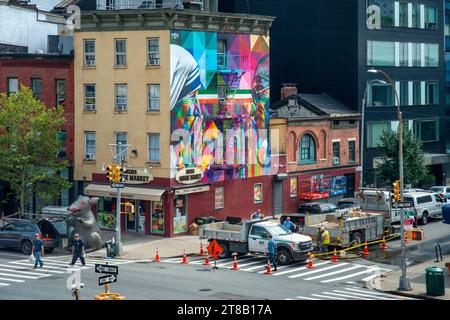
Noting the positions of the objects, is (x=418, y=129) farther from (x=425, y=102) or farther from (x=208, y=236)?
(x=208, y=236)

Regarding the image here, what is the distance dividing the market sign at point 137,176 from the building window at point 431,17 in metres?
38.8

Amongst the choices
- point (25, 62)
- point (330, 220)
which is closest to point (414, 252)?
point (330, 220)

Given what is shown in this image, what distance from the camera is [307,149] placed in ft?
218

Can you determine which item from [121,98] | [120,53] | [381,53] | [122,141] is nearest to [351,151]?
[381,53]

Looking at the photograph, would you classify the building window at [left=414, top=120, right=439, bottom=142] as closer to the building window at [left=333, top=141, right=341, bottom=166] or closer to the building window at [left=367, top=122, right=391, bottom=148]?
the building window at [left=367, top=122, right=391, bottom=148]

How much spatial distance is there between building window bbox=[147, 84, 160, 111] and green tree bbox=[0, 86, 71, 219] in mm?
5250

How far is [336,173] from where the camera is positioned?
68875mm

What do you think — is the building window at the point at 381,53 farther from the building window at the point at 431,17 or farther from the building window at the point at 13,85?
the building window at the point at 13,85

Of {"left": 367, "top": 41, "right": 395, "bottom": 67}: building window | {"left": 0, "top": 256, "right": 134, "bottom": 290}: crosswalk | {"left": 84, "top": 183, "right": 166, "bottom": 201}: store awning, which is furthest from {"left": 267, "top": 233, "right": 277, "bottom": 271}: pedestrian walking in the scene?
{"left": 367, "top": 41, "right": 395, "bottom": 67}: building window

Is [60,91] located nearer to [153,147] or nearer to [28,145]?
[28,145]

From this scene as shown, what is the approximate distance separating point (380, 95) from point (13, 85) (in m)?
31.4

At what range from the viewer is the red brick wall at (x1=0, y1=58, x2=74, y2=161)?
58.7m

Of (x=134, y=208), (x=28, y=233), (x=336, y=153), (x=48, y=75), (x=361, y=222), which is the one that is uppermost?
(x=48, y=75)

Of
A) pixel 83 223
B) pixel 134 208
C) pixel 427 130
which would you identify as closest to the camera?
pixel 83 223
